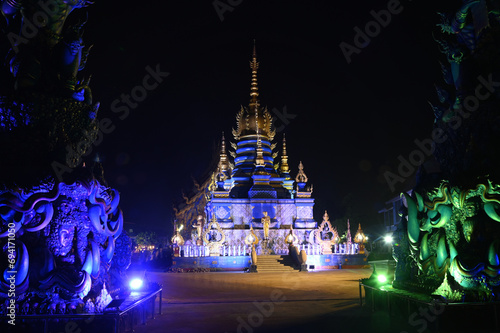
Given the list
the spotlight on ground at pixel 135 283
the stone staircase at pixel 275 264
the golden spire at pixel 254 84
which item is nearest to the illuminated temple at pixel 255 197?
the golden spire at pixel 254 84

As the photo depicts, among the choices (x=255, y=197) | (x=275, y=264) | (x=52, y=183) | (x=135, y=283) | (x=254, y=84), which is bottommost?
(x=275, y=264)

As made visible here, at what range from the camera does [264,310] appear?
12.7 meters

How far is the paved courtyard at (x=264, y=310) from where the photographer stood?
1035 cm

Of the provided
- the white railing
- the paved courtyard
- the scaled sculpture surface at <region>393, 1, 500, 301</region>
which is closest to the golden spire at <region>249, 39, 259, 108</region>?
the white railing

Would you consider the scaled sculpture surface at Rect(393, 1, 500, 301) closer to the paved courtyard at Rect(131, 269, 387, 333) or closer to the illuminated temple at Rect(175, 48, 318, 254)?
the paved courtyard at Rect(131, 269, 387, 333)

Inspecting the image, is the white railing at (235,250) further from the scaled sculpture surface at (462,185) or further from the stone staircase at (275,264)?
the scaled sculpture surface at (462,185)

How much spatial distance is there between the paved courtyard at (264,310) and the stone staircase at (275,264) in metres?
10.4

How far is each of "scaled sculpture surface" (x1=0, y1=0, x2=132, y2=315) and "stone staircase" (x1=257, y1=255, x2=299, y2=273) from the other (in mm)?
18968

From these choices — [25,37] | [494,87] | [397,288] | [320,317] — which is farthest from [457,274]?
[25,37]

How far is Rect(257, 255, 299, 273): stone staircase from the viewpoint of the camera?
3023 centimetres

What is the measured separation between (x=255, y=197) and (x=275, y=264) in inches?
455

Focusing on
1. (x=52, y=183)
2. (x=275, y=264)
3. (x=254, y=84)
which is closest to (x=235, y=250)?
(x=275, y=264)

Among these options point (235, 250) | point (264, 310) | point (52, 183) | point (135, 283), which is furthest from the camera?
point (235, 250)

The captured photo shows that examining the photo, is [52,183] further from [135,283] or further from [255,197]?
[255,197]
